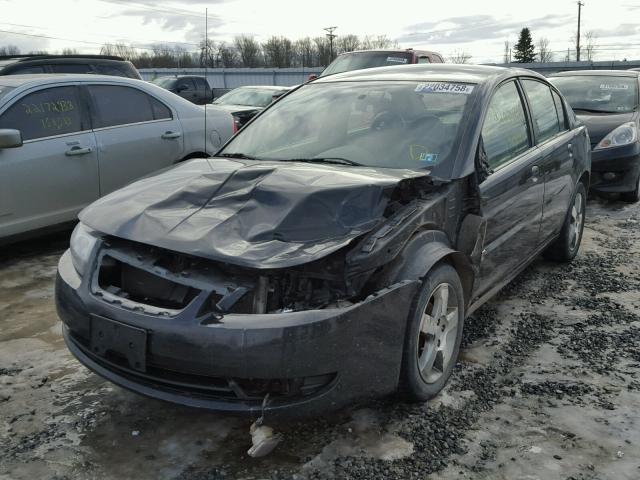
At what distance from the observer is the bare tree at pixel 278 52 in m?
74.1

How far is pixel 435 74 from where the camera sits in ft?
13.0

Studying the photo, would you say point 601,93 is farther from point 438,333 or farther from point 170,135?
point 438,333

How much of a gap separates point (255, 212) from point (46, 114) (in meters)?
3.39

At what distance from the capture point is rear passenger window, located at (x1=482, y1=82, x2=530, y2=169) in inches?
143

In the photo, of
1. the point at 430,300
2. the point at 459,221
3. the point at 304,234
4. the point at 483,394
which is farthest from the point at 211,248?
the point at 483,394

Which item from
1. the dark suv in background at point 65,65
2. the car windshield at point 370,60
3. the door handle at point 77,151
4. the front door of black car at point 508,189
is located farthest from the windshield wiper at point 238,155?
the car windshield at point 370,60

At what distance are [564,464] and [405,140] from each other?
1.88m

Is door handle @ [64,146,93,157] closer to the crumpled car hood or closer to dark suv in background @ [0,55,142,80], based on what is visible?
the crumpled car hood

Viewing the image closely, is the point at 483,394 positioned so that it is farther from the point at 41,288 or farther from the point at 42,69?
the point at 42,69

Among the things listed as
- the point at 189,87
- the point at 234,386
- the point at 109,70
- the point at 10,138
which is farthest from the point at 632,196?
the point at 189,87

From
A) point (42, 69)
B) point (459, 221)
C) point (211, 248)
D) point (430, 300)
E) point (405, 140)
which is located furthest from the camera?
point (42, 69)

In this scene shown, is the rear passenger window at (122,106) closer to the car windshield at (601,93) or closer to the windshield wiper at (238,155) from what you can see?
the windshield wiper at (238,155)

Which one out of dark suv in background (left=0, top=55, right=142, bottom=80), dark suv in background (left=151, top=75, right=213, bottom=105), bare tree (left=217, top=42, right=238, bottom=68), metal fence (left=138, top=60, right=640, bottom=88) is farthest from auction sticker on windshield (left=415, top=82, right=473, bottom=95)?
bare tree (left=217, top=42, right=238, bottom=68)

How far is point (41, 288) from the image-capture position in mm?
4684
